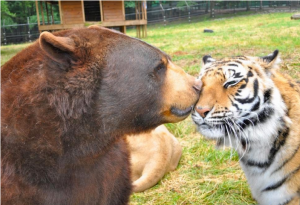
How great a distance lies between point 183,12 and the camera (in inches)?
1748

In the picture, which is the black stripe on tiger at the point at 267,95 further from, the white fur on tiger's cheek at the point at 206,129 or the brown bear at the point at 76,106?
the brown bear at the point at 76,106

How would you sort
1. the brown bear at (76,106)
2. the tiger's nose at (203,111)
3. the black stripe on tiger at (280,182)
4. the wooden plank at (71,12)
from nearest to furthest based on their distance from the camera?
the brown bear at (76,106), the tiger's nose at (203,111), the black stripe on tiger at (280,182), the wooden plank at (71,12)

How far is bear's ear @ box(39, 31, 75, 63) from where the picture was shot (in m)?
2.21

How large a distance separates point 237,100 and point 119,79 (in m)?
1.17

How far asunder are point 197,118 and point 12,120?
5.20 ft

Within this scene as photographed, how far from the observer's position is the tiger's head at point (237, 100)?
304 cm

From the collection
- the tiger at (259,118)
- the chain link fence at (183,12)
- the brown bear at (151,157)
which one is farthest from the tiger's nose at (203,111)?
the chain link fence at (183,12)

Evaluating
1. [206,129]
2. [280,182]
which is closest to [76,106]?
[206,129]

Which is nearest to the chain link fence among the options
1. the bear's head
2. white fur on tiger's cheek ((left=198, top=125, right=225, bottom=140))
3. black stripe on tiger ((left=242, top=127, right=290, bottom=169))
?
white fur on tiger's cheek ((left=198, top=125, right=225, bottom=140))

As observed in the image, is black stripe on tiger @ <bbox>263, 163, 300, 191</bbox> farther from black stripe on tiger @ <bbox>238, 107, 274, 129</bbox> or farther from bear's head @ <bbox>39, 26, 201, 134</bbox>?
bear's head @ <bbox>39, 26, 201, 134</bbox>

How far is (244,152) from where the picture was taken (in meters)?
3.38

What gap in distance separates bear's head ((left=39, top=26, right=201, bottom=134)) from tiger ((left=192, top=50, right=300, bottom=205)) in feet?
1.09

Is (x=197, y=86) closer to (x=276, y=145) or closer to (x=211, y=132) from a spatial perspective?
(x=211, y=132)

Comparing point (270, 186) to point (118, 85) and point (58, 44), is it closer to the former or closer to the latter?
point (118, 85)
